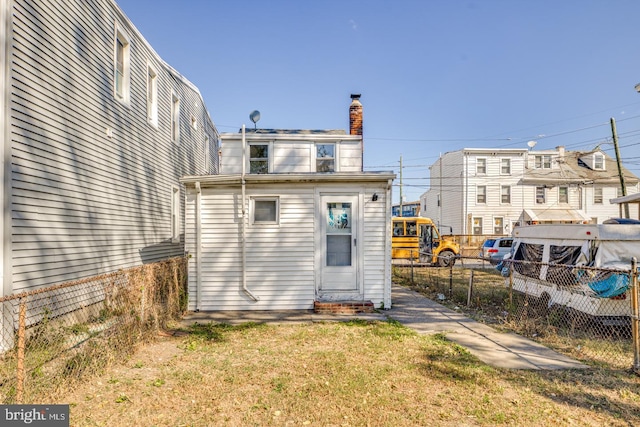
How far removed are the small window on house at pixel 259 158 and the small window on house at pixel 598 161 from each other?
29.8 m

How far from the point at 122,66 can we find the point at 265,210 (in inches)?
226

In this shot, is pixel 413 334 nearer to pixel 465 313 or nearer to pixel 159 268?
pixel 465 313

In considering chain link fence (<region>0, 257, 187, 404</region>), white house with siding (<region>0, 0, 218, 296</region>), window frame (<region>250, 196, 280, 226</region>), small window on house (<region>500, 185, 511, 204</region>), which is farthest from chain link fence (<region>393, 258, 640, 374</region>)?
small window on house (<region>500, 185, 511, 204</region>)

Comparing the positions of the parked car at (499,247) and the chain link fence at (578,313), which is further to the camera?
the parked car at (499,247)

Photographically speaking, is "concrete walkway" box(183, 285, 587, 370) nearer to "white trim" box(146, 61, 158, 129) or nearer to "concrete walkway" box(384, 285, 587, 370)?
"concrete walkway" box(384, 285, 587, 370)

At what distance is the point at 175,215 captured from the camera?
527 inches

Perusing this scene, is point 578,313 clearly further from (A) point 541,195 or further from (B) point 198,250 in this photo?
(A) point 541,195

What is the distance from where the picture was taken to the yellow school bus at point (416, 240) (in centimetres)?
1808

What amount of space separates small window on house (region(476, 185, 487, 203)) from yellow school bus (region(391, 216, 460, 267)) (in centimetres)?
1112

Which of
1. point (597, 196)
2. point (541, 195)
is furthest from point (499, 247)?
point (597, 196)

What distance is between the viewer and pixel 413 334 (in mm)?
6250

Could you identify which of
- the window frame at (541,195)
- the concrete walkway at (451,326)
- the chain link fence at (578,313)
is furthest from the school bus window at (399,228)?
the window frame at (541,195)

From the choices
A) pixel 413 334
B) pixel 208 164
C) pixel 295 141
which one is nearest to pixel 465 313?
pixel 413 334

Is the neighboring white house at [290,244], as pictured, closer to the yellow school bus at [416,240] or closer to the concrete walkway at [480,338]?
the concrete walkway at [480,338]
